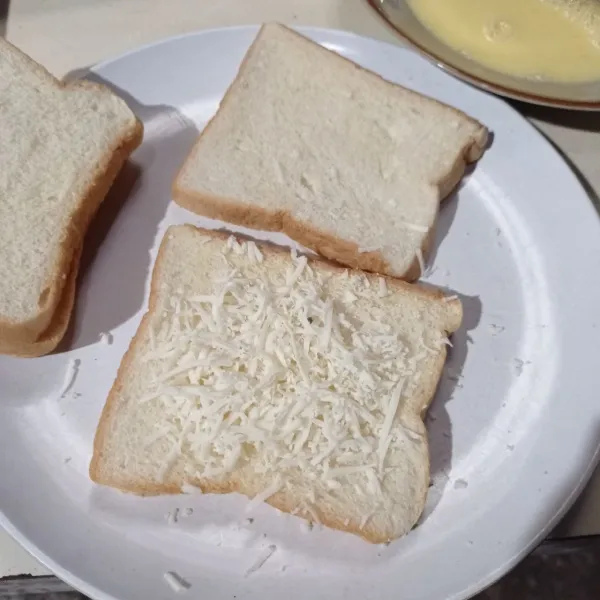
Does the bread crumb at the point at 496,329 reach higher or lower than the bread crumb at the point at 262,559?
higher

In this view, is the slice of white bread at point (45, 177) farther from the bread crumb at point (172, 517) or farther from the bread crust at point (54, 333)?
the bread crumb at point (172, 517)

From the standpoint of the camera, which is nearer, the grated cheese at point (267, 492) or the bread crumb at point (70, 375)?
the grated cheese at point (267, 492)

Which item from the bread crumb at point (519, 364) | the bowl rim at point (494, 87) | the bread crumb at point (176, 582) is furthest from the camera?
the bowl rim at point (494, 87)

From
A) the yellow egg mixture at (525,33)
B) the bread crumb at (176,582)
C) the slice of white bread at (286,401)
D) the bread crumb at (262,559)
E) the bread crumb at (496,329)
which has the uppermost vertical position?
the yellow egg mixture at (525,33)

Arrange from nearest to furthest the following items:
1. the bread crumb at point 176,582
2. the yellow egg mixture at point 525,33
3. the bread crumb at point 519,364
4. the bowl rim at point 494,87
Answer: the bread crumb at point 176,582 → the bread crumb at point 519,364 → the bowl rim at point 494,87 → the yellow egg mixture at point 525,33

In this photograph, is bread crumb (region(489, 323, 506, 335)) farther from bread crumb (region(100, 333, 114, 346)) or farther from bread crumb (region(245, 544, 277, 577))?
bread crumb (region(100, 333, 114, 346))

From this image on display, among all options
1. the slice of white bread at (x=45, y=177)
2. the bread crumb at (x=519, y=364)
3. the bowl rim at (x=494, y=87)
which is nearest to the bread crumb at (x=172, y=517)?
Answer: the slice of white bread at (x=45, y=177)

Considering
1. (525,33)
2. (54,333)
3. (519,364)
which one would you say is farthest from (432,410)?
(525,33)
